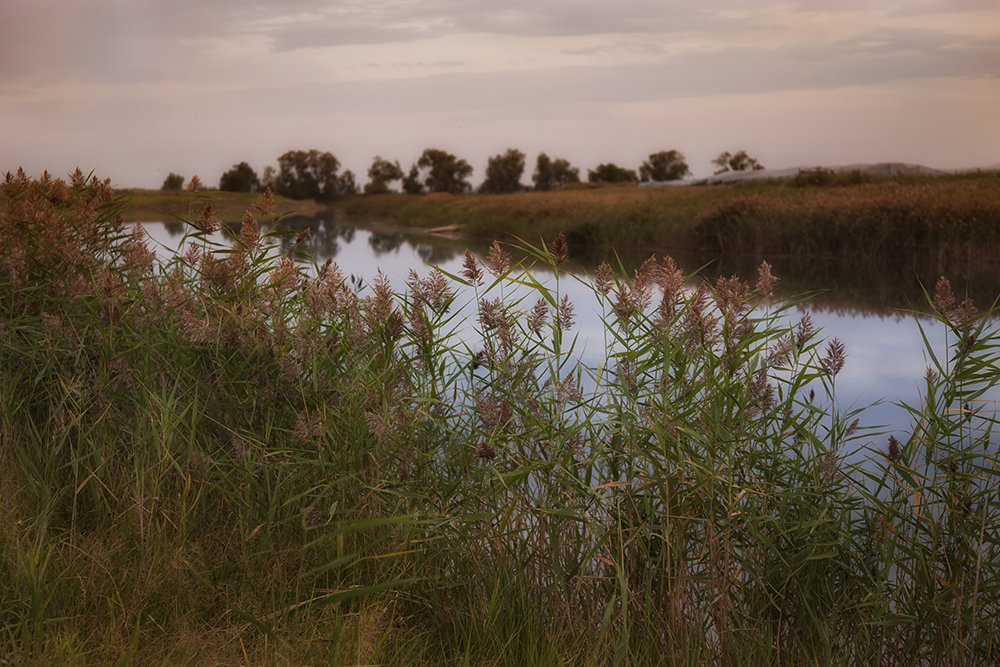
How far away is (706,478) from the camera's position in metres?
2.31

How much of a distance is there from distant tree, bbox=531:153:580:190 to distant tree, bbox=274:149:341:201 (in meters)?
22.2

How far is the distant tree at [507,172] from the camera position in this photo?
78312 mm

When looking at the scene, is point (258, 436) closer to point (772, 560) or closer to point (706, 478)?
point (706, 478)

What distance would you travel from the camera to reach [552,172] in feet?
259

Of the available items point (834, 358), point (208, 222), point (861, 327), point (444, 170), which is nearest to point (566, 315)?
point (834, 358)

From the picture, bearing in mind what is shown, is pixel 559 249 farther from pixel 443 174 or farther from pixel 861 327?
pixel 443 174

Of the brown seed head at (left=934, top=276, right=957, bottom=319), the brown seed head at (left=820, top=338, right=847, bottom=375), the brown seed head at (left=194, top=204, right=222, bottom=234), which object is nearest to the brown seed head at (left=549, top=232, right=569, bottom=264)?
the brown seed head at (left=820, top=338, right=847, bottom=375)

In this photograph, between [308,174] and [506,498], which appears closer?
[506,498]

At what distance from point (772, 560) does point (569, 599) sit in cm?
73

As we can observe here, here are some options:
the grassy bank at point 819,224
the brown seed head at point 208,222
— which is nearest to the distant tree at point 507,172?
the grassy bank at point 819,224

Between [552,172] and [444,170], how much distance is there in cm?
1221

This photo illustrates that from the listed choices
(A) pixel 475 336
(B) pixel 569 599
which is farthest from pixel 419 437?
(B) pixel 569 599

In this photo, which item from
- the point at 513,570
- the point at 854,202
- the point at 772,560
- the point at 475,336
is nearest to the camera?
the point at 513,570

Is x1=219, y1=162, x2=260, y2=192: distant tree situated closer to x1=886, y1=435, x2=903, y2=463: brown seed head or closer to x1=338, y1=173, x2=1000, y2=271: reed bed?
x1=338, y1=173, x2=1000, y2=271: reed bed
